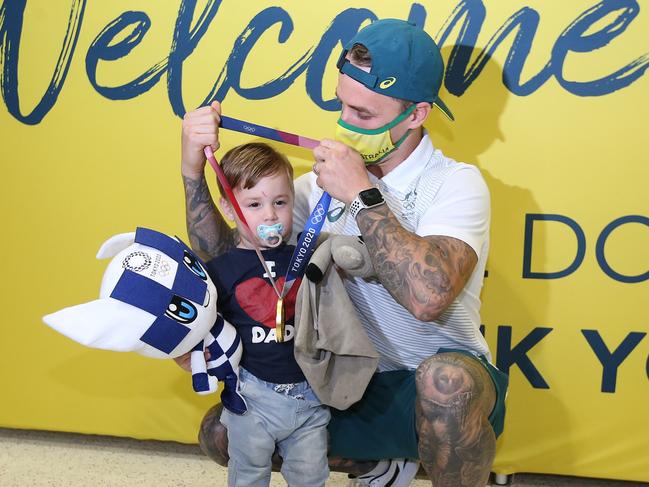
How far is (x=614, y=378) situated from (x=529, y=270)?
1.20ft

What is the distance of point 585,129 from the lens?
200 cm

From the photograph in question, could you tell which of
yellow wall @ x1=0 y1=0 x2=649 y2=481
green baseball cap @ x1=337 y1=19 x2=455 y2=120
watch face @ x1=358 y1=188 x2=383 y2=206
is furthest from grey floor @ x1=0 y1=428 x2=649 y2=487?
green baseball cap @ x1=337 y1=19 x2=455 y2=120

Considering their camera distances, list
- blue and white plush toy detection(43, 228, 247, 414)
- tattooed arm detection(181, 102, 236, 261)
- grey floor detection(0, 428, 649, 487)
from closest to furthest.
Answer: blue and white plush toy detection(43, 228, 247, 414)
tattooed arm detection(181, 102, 236, 261)
grey floor detection(0, 428, 649, 487)

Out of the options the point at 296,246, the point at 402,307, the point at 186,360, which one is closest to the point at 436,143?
the point at 402,307

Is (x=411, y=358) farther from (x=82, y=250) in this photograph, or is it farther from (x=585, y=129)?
(x=82, y=250)

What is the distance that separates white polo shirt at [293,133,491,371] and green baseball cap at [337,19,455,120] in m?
0.15

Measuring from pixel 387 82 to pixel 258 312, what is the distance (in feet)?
1.79

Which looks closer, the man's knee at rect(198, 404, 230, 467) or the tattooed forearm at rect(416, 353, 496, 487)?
the tattooed forearm at rect(416, 353, 496, 487)

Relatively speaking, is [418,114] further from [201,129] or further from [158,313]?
[158,313]

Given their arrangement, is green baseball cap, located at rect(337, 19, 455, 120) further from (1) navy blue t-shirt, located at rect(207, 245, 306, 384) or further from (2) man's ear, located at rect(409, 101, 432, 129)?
(1) navy blue t-shirt, located at rect(207, 245, 306, 384)

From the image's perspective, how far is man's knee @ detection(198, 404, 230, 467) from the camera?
1.75 metres

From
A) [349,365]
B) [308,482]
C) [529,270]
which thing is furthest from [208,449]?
[529,270]

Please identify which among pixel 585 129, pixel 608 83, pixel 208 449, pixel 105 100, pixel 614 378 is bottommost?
pixel 208 449

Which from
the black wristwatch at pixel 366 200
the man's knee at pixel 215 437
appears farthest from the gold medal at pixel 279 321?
the man's knee at pixel 215 437
